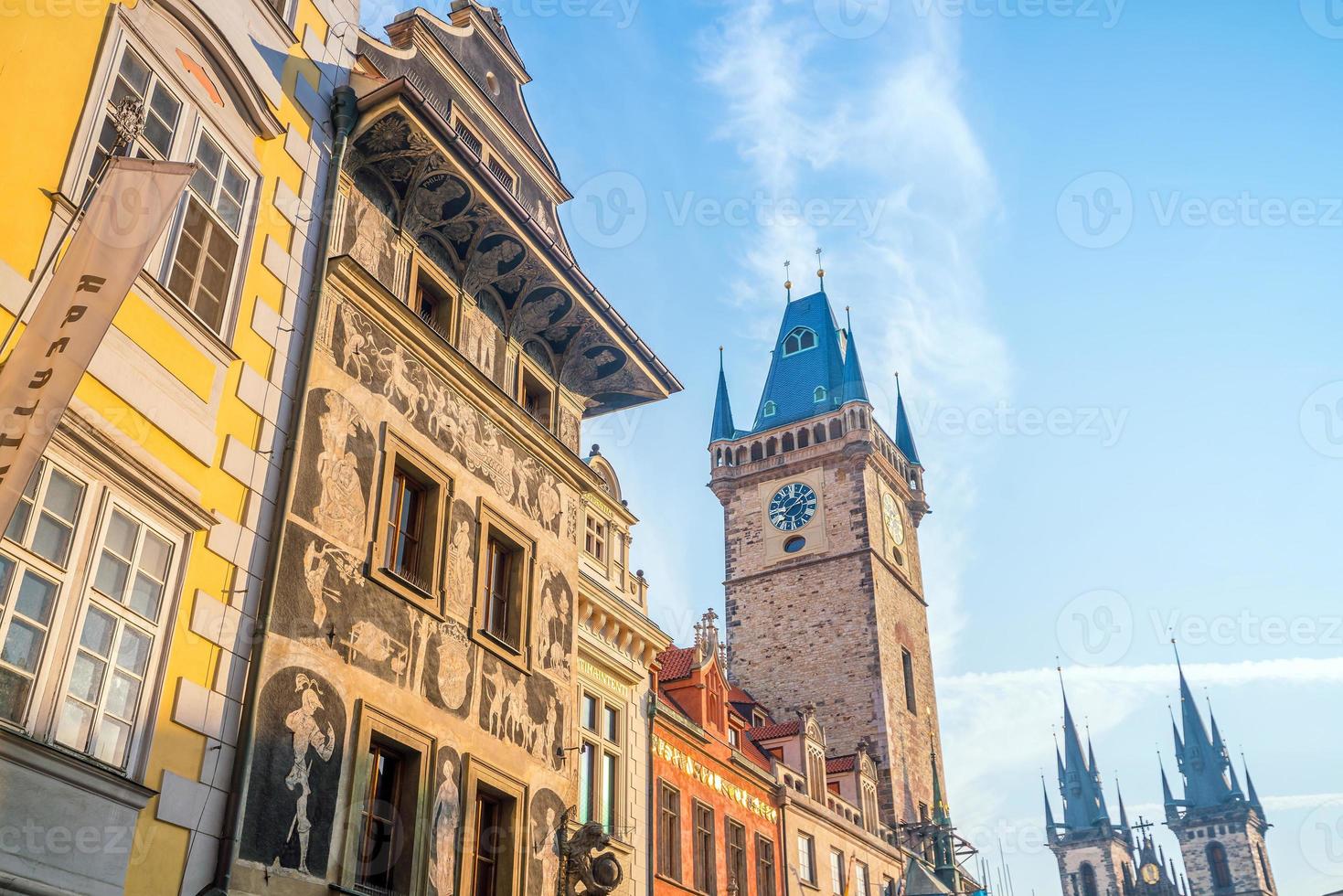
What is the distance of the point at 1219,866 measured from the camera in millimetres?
118250

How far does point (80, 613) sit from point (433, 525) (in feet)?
19.1

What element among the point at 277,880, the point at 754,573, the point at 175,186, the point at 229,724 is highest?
the point at 754,573

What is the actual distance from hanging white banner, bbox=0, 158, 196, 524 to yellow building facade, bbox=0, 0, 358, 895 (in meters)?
1.03

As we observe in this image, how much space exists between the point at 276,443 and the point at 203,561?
5.92 ft

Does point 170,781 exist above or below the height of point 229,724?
below

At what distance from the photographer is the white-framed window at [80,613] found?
29.4 ft

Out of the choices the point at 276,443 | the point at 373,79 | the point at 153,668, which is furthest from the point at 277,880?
the point at 373,79

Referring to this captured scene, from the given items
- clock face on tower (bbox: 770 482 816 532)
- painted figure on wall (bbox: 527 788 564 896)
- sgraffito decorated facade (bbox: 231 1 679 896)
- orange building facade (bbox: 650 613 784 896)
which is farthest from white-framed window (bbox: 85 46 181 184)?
clock face on tower (bbox: 770 482 816 532)

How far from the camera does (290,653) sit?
12.1 meters

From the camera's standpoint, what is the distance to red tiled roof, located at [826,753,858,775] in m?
38.6

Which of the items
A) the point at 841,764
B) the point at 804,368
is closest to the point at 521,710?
the point at 841,764

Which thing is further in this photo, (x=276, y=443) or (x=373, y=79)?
(x=373, y=79)

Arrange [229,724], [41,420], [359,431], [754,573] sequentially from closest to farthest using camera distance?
1. [41,420]
2. [229,724]
3. [359,431]
4. [754,573]

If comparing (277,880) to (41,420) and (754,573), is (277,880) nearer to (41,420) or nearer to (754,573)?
(41,420)
